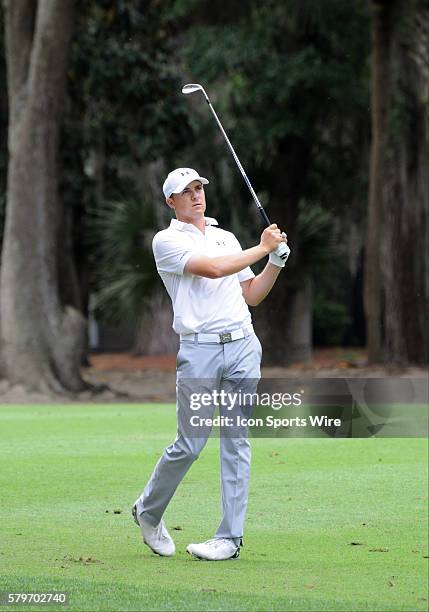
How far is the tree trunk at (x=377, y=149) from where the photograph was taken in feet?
78.1

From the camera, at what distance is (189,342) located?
738 cm

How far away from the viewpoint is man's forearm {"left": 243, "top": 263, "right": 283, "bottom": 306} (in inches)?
295

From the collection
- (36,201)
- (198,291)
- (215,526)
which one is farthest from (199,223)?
(36,201)

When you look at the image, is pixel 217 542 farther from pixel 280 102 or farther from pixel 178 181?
pixel 280 102

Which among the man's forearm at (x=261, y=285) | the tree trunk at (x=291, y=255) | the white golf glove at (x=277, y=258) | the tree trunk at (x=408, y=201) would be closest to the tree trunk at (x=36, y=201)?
the tree trunk at (x=291, y=255)

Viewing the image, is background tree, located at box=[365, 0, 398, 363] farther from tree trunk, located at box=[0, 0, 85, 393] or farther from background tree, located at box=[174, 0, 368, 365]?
tree trunk, located at box=[0, 0, 85, 393]

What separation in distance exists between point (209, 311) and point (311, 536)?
1.61 metres

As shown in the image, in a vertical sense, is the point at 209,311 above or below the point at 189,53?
below

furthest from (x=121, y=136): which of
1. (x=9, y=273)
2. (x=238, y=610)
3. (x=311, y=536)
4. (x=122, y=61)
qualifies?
(x=238, y=610)

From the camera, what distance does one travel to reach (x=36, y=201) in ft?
69.9

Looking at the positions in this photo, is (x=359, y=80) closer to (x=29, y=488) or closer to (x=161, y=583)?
(x=29, y=488)

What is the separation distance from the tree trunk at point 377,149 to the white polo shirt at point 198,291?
16.8 m

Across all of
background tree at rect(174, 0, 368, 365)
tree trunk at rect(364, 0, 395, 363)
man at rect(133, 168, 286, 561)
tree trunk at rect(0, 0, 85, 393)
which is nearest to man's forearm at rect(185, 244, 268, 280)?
man at rect(133, 168, 286, 561)

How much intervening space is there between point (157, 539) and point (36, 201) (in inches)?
559
